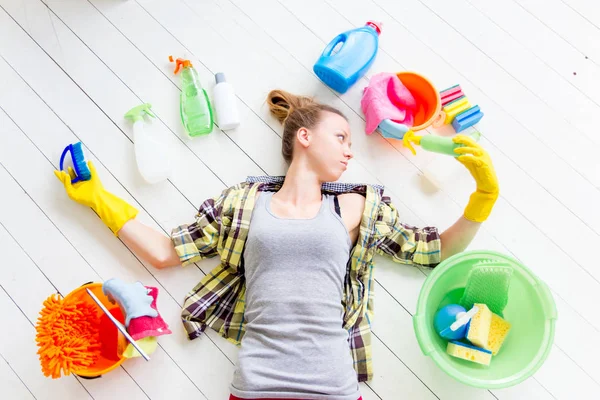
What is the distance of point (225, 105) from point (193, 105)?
95 millimetres

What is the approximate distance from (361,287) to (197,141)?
0.60 metres

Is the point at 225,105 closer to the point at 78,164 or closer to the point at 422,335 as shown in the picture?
the point at 78,164

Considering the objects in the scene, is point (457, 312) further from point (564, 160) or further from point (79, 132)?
point (79, 132)

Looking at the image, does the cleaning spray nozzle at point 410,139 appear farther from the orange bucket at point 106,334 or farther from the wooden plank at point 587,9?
the orange bucket at point 106,334

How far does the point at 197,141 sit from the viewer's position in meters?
1.38

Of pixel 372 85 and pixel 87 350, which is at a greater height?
pixel 372 85

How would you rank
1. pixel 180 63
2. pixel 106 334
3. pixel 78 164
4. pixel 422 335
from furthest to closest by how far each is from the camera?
1. pixel 180 63
2. pixel 78 164
3. pixel 106 334
4. pixel 422 335

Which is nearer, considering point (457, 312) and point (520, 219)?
point (457, 312)

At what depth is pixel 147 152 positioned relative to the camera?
4.40ft

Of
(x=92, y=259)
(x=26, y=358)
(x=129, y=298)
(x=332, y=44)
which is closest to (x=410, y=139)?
(x=332, y=44)

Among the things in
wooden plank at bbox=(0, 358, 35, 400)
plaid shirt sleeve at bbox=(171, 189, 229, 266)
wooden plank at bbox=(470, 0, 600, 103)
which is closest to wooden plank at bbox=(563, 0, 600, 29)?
wooden plank at bbox=(470, 0, 600, 103)

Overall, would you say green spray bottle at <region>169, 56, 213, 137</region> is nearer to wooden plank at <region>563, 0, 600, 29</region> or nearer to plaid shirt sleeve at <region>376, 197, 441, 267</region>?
plaid shirt sleeve at <region>376, 197, 441, 267</region>

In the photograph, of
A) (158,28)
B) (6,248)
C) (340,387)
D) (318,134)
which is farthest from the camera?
(158,28)

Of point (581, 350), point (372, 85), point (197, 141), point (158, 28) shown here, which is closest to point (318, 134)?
point (372, 85)
